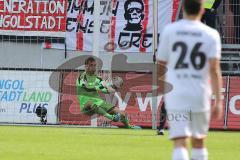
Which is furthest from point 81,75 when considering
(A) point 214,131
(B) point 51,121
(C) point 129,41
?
(C) point 129,41

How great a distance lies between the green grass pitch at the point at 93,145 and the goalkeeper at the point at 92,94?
72.2 inches

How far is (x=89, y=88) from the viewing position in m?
18.2

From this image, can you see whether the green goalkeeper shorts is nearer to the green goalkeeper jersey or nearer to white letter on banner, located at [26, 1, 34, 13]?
the green goalkeeper jersey

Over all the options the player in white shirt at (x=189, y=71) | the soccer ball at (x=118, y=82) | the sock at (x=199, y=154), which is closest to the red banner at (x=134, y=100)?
the soccer ball at (x=118, y=82)

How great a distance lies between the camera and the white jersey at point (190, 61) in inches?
285

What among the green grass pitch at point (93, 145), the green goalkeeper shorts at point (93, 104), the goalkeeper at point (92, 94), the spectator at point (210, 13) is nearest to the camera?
the green grass pitch at point (93, 145)

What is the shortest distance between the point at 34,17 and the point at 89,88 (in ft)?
19.2

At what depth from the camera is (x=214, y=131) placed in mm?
17625

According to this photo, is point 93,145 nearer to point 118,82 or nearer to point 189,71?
point 189,71

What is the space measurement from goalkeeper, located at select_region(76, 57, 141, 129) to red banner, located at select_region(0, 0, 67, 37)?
5.16m

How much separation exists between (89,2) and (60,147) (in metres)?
11.8

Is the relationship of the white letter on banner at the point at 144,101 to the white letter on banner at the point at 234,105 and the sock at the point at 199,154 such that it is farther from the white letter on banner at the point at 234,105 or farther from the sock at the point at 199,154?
the sock at the point at 199,154

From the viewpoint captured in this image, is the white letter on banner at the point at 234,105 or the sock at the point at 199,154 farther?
the white letter on banner at the point at 234,105

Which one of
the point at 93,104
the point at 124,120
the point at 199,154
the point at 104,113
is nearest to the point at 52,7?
the point at 93,104
